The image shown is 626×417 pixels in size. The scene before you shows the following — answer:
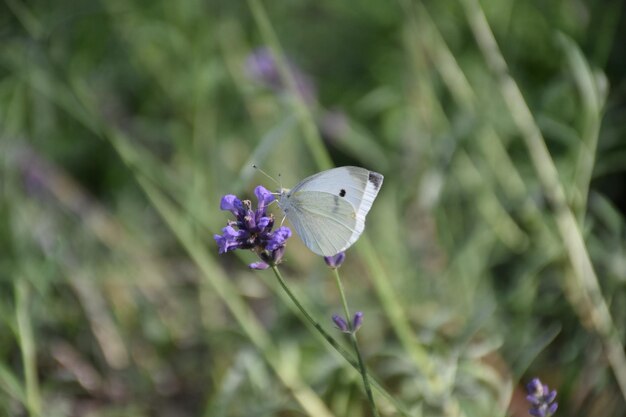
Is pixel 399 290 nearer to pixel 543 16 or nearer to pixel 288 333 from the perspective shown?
pixel 288 333

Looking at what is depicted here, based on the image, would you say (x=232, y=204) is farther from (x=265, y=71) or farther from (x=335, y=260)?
(x=265, y=71)

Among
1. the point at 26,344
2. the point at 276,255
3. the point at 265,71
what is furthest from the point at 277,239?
the point at 265,71

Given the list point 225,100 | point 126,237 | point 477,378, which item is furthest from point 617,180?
point 126,237

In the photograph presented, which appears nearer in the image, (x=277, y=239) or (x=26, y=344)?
(x=277, y=239)

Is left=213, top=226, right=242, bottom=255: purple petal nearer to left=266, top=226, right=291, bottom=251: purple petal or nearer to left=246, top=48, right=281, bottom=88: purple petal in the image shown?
left=266, top=226, right=291, bottom=251: purple petal

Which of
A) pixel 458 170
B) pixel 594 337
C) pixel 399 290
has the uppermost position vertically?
pixel 458 170

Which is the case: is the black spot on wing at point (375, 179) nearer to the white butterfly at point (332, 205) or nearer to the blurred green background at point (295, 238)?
the white butterfly at point (332, 205)

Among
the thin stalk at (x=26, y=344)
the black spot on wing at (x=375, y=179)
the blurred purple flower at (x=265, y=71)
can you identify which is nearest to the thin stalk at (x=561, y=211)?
the blurred purple flower at (x=265, y=71)

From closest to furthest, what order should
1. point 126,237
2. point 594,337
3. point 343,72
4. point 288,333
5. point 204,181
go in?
point 594,337
point 288,333
point 204,181
point 126,237
point 343,72
